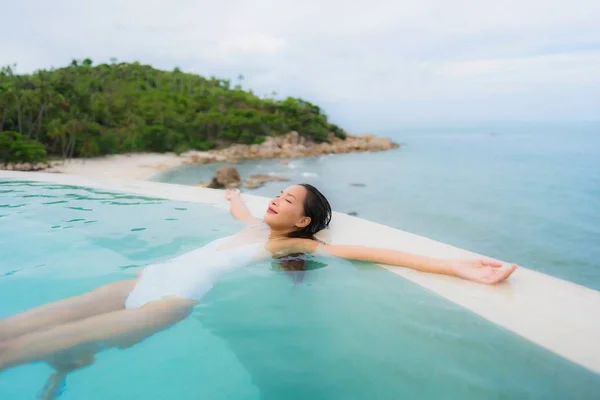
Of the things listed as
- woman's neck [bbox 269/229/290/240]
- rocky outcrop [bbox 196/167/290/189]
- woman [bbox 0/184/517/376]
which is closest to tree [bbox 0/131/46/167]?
rocky outcrop [bbox 196/167/290/189]

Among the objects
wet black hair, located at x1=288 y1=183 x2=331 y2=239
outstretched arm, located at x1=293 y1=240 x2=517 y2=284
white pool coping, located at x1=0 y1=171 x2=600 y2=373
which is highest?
wet black hair, located at x1=288 y1=183 x2=331 y2=239

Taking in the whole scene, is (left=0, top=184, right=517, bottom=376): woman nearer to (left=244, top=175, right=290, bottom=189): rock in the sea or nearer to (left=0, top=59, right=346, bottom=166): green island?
(left=244, top=175, right=290, bottom=189): rock in the sea

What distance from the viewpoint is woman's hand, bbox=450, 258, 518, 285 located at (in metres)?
2.09

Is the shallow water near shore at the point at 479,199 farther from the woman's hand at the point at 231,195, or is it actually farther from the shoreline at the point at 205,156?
the woman's hand at the point at 231,195

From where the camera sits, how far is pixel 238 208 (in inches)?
142

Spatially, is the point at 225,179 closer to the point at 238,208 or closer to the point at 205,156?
the point at 205,156

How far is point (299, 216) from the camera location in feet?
8.02

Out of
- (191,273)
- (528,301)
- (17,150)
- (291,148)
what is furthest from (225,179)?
(291,148)

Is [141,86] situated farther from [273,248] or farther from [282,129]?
[273,248]

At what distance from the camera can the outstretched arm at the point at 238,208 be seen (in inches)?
135

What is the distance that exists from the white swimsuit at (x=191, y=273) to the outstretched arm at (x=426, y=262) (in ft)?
1.07

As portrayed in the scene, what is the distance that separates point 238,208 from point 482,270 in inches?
78.8

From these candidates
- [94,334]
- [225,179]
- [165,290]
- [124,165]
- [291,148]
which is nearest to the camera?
[94,334]

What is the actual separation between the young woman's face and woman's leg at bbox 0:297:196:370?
749 mm
